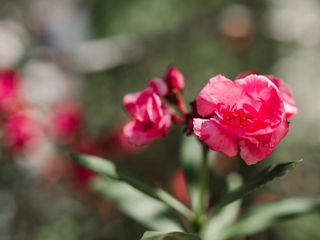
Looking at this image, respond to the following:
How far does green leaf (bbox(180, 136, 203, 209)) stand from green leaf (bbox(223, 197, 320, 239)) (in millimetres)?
84

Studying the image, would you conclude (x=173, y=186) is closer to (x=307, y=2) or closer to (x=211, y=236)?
(x=211, y=236)

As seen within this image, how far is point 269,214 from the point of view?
41.3 inches

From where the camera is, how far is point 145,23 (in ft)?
18.4

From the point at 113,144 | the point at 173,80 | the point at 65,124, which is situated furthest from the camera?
the point at 65,124

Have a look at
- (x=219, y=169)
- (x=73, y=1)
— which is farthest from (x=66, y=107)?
(x=73, y=1)

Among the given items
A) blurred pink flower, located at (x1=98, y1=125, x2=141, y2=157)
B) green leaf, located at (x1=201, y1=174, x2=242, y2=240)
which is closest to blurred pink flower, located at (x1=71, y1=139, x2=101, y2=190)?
blurred pink flower, located at (x1=98, y1=125, x2=141, y2=157)

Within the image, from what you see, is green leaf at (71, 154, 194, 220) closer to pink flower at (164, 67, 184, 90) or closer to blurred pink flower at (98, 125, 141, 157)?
pink flower at (164, 67, 184, 90)

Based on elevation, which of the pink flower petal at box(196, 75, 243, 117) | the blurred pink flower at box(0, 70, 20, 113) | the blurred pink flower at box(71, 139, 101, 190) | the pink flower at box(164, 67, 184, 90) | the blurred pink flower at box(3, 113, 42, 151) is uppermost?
the pink flower petal at box(196, 75, 243, 117)

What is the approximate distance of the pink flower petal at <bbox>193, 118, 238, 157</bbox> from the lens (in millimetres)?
827

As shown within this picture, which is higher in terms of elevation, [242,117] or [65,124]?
[242,117]

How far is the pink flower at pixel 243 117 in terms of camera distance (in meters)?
0.83

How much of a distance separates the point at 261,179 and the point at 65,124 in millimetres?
1343

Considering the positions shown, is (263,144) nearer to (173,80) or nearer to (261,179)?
(261,179)

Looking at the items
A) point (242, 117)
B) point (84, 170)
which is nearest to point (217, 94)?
point (242, 117)
